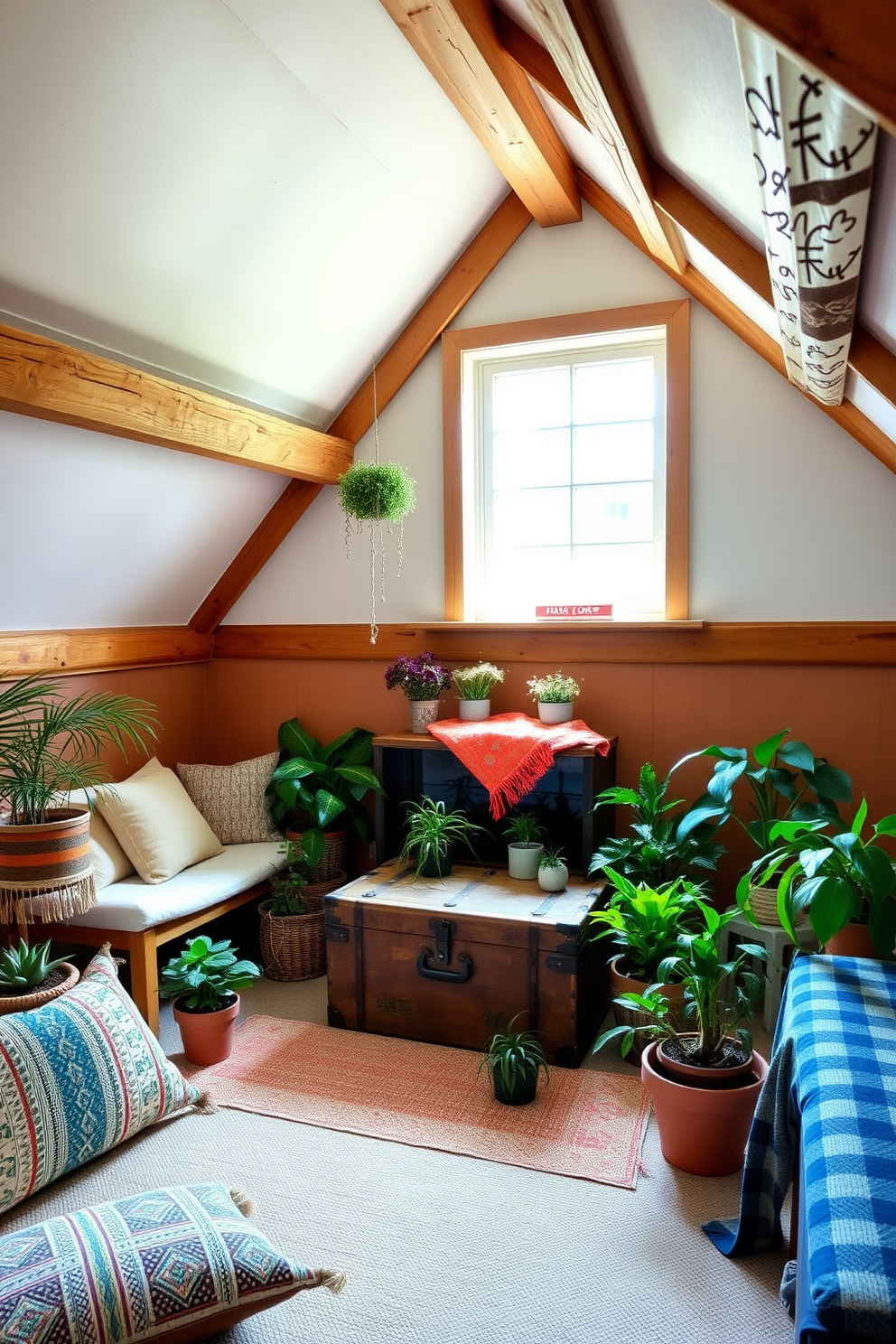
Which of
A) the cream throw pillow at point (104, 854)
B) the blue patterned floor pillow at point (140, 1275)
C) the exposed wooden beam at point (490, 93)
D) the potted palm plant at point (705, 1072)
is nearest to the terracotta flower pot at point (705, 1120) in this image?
the potted palm plant at point (705, 1072)

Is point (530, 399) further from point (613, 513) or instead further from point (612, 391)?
point (613, 513)

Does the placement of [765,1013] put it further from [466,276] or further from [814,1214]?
[466,276]

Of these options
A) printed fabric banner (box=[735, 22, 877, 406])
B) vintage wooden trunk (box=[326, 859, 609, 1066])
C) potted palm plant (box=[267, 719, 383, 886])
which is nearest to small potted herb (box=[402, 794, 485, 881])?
vintage wooden trunk (box=[326, 859, 609, 1066])

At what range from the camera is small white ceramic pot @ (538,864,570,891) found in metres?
3.06

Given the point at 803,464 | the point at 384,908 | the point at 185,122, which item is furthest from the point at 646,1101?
the point at 185,122

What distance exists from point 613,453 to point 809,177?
2372 millimetres

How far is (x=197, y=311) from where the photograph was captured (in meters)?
2.85

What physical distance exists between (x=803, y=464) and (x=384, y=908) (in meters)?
2.11

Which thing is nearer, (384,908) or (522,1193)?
(522,1193)

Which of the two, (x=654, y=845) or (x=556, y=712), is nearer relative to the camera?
(x=654, y=845)

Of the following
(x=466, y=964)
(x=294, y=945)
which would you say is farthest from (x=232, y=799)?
(x=466, y=964)

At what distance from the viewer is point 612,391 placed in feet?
11.7

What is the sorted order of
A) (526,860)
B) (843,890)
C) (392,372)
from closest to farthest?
(843,890)
(526,860)
(392,372)

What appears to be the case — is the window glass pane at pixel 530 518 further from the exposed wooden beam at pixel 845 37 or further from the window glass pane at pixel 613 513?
the exposed wooden beam at pixel 845 37
